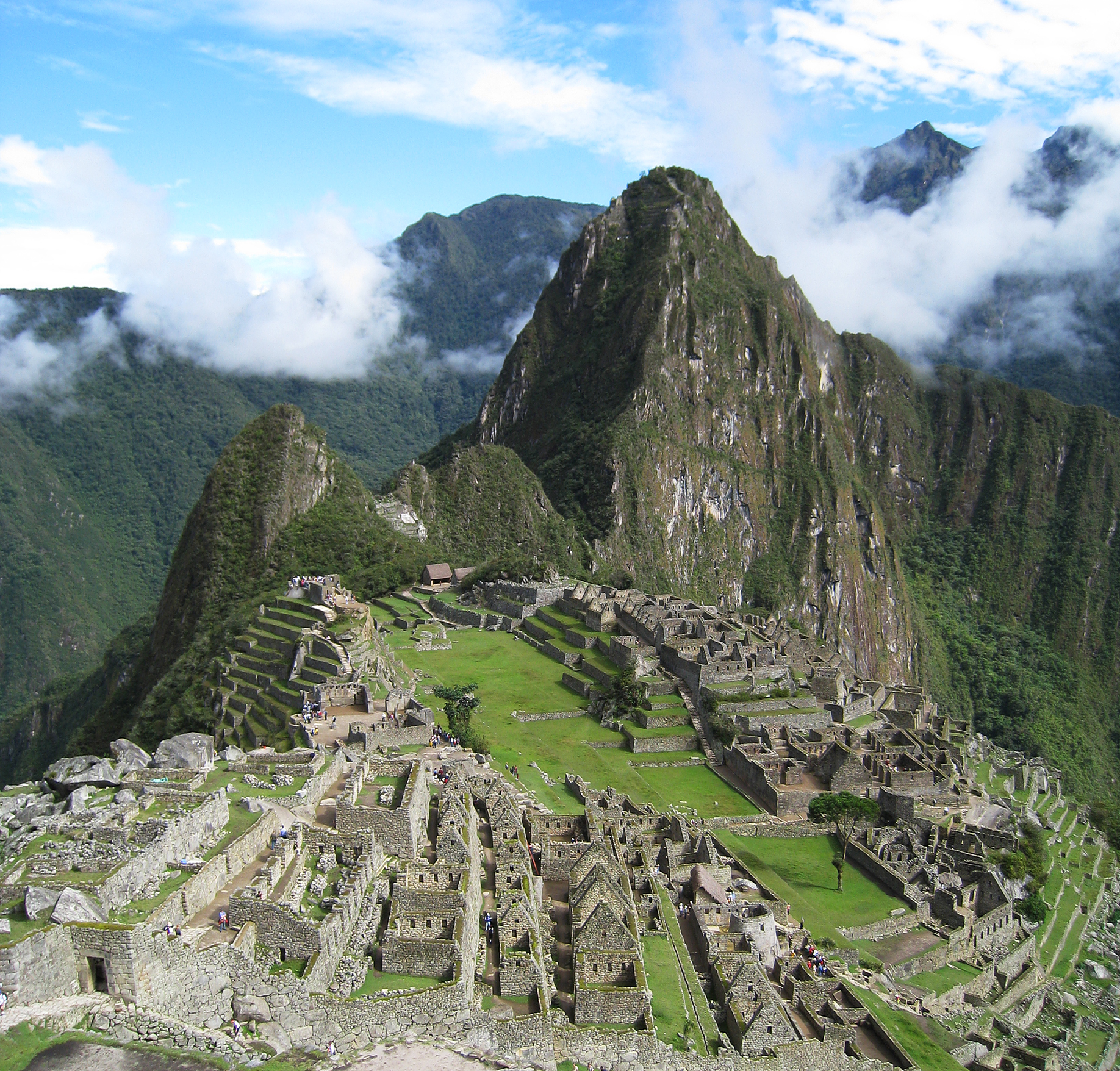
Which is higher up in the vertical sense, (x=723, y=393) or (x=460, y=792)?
(x=723, y=393)

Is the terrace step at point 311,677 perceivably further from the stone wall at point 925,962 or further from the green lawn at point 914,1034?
the green lawn at point 914,1034

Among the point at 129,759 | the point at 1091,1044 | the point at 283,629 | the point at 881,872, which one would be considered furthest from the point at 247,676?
the point at 1091,1044

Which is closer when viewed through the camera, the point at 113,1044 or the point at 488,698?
the point at 113,1044

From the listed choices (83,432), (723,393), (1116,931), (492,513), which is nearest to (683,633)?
(1116,931)

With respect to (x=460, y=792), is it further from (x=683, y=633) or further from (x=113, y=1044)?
(x=683, y=633)

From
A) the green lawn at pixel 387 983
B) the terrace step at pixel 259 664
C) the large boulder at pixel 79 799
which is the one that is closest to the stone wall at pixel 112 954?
the green lawn at pixel 387 983

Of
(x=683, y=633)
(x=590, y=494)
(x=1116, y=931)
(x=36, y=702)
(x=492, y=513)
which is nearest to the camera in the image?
(x=1116, y=931)

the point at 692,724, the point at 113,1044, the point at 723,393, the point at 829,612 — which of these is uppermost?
the point at 723,393

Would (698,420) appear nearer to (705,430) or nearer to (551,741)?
(705,430)
